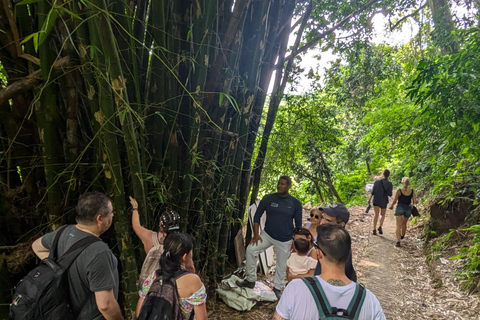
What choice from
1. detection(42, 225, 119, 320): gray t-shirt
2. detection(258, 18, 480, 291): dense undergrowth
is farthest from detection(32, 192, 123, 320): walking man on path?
detection(258, 18, 480, 291): dense undergrowth

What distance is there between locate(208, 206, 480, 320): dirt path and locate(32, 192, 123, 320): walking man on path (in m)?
1.64

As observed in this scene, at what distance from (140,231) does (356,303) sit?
1.36 meters

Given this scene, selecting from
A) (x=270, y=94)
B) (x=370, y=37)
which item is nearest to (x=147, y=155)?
(x=270, y=94)

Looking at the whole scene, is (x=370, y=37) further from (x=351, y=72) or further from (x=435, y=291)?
(x=435, y=291)

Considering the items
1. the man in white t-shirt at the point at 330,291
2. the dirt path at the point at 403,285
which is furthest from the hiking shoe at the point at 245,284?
the man in white t-shirt at the point at 330,291

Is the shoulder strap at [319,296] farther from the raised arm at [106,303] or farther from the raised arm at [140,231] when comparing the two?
the raised arm at [140,231]

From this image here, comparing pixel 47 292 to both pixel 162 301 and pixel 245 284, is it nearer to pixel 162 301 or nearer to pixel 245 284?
pixel 162 301

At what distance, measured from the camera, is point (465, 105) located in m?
2.95

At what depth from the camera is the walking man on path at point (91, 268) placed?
1438 millimetres

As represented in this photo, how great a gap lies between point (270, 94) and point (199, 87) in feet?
6.78

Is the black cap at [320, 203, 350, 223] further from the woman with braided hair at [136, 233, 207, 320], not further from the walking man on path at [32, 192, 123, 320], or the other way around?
the walking man on path at [32, 192, 123, 320]

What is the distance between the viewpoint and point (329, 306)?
123 cm

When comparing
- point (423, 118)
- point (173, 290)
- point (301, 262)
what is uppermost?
point (423, 118)

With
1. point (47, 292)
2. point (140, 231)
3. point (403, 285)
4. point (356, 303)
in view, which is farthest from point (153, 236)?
point (403, 285)
